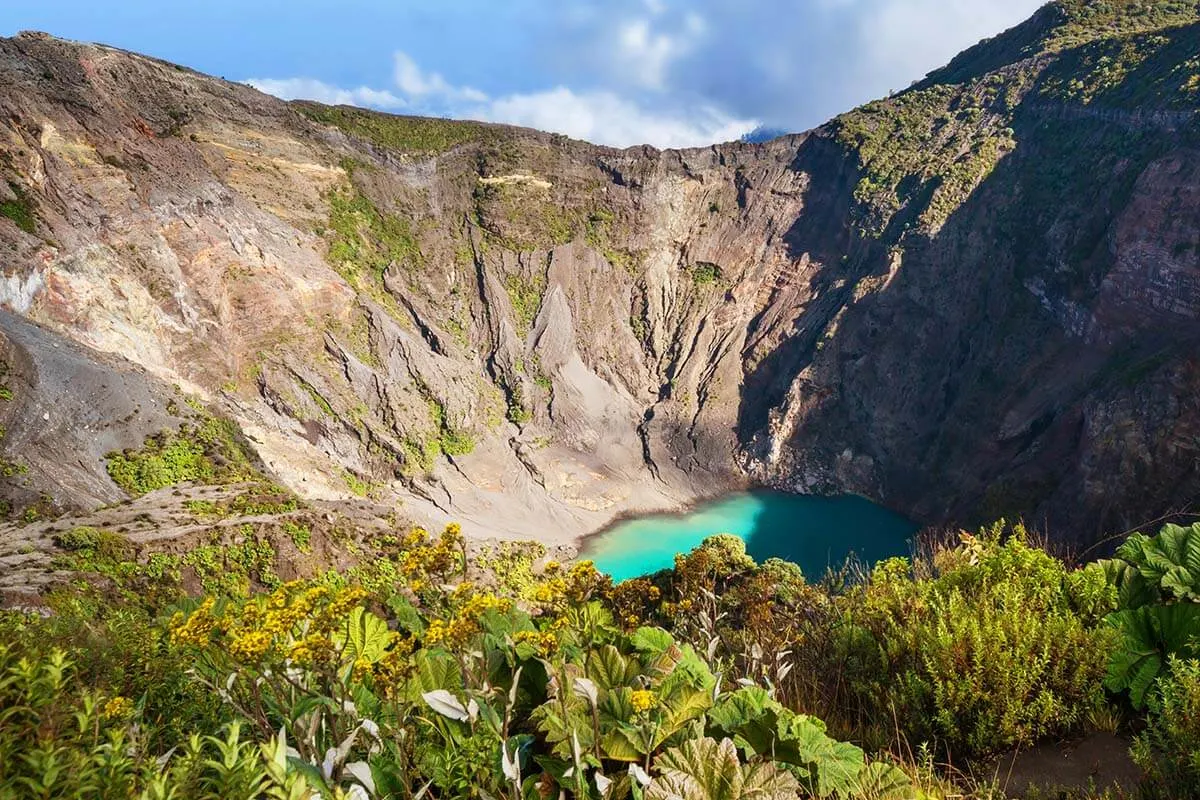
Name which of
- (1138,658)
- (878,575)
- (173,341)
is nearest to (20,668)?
(1138,658)

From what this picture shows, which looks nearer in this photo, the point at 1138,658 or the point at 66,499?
the point at 1138,658

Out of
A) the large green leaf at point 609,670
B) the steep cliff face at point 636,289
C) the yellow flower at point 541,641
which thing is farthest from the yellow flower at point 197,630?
the steep cliff face at point 636,289

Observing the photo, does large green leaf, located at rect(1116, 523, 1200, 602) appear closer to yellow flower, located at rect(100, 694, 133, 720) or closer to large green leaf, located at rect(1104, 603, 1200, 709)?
large green leaf, located at rect(1104, 603, 1200, 709)

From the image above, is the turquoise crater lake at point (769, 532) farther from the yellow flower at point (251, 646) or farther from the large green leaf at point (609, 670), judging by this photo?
the yellow flower at point (251, 646)

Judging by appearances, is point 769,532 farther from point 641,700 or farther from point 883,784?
point 641,700

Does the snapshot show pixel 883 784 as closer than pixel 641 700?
No

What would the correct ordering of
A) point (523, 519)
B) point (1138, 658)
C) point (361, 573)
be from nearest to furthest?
point (1138, 658), point (361, 573), point (523, 519)

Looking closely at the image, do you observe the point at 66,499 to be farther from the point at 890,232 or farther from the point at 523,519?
the point at 890,232

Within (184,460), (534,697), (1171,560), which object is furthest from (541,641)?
(184,460)
